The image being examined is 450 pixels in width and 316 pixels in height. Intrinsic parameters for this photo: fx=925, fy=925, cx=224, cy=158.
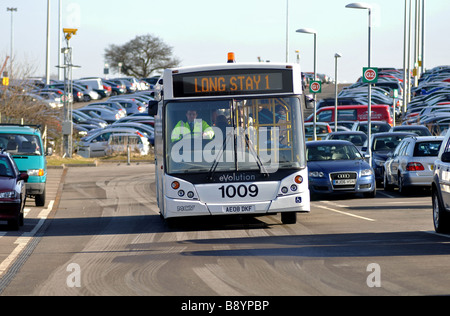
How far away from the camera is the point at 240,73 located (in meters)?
16.5

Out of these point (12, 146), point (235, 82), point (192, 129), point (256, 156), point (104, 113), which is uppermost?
point (104, 113)

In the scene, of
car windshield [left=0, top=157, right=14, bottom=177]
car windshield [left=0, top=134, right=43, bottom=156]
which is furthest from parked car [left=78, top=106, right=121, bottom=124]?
car windshield [left=0, top=157, right=14, bottom=177]

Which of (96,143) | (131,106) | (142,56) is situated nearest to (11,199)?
(96,143)

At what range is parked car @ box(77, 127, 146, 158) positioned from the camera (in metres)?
45.6

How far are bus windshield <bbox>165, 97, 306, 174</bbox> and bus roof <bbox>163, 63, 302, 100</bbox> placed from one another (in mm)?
191

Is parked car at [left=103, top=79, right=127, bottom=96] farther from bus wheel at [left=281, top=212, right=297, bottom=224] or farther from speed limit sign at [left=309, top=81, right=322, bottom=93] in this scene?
bus wheel at [left=281, top=212, right=297, bottom=224]

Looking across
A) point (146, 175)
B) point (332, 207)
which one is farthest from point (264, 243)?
point (146, 175)

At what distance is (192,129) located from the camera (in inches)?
635

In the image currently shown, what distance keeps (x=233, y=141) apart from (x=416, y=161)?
362 inches

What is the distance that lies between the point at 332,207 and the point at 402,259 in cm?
960

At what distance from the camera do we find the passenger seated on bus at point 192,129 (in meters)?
16.1
